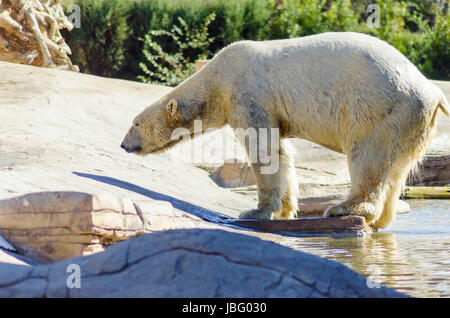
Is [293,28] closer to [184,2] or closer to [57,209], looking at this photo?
[184,2]

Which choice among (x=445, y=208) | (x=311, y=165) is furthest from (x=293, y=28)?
(x=445, y=208)

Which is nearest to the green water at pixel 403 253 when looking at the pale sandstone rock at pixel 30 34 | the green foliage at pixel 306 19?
the pale sandstone rock at pixel 30 34

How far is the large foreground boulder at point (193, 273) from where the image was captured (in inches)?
118

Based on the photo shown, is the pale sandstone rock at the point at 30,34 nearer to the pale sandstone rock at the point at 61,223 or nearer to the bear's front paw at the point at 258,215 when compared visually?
the bear's front paw at the point at 258,215

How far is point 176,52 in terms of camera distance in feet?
63.4

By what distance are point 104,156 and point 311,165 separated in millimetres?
3998

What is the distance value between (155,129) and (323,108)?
1.87 meters

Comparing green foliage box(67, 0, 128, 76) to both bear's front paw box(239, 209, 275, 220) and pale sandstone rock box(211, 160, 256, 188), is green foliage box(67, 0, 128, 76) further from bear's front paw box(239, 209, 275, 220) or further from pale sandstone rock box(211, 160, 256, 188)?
bear's front paw box(239, 209, 275, 220)

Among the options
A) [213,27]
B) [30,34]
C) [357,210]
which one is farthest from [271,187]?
[213,27]

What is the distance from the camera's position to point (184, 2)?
1980 centimetres

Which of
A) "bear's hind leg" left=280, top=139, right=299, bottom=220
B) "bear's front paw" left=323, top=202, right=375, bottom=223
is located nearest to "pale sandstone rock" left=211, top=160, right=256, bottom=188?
"bear's hind leg" left=280, top=139, right=299, bottom=220

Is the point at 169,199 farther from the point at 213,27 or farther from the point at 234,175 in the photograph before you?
the point at 213,27

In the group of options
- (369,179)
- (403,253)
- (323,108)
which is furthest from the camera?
(323,108)
